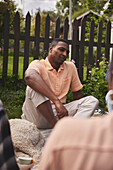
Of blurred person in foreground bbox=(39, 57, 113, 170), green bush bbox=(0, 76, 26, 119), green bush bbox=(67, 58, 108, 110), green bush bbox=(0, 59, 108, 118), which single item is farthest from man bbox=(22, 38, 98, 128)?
blurred person in foreground bbox=(39, 57, 113, 170)

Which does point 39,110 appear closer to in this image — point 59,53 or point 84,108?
point 84,108

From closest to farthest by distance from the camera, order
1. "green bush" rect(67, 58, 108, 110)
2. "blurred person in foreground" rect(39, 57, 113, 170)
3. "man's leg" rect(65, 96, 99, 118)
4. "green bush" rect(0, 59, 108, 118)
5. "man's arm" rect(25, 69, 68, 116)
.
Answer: "blurred person in foreground" rect(39, 57, 113, 170) → "man's arm" rect(25, 69, 68, 116) → "man's leg" rect(65, 96, 99, 118) → "green bush" rect(0, 59, 108, 118) → "green bush" rect(67, 58, 108, 110)

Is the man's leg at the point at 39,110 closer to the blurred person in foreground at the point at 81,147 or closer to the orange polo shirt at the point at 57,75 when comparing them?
the orange polo shirt at the point at 57,75

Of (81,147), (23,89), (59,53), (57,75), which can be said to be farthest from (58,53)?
(81,147)

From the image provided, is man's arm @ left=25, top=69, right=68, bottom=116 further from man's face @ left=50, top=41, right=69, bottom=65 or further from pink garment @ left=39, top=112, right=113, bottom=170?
pink garment @ left=39, top=112, right=113, bottom=170

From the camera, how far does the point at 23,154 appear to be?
3043mm

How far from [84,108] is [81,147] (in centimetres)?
308

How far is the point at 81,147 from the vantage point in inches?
28.7

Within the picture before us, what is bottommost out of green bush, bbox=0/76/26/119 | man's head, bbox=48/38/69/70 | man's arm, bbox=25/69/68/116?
green bush, bbox=0/76/26/119

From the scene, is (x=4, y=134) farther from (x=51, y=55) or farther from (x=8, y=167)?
(x=51, y=55)

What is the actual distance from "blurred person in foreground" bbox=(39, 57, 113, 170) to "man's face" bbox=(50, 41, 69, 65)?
3.24m

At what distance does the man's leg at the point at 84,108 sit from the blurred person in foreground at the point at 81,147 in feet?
9.86

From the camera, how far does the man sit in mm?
3551

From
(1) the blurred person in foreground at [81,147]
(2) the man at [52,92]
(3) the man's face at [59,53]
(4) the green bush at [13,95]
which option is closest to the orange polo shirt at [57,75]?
(2) the man at [52,92]
